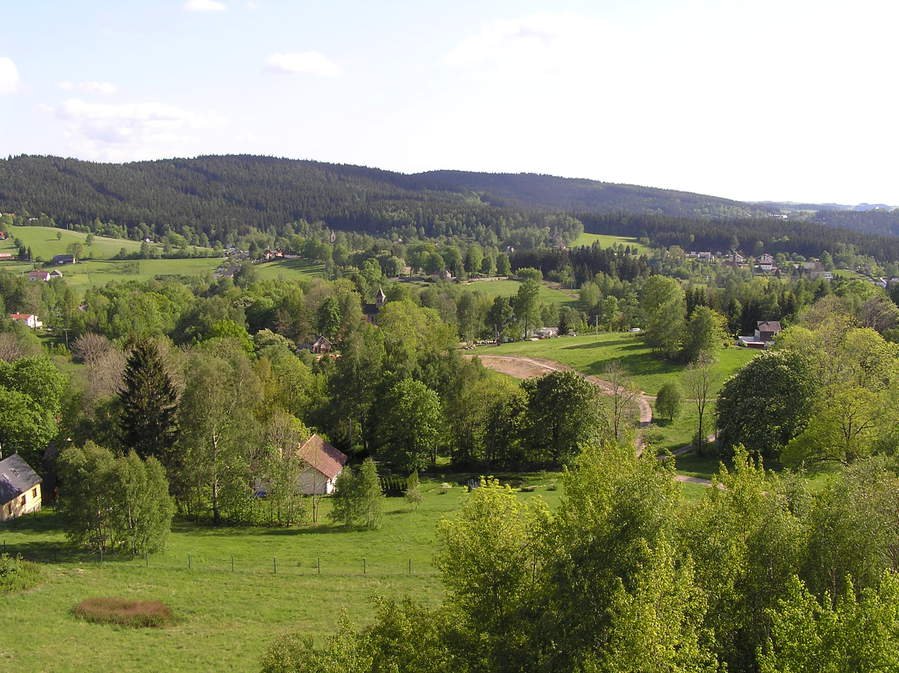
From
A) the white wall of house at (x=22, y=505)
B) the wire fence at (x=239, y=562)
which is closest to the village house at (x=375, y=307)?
the white wall of house at (x=22, y=505)

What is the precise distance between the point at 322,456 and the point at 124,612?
2289cm

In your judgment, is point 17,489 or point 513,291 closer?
point 17,489

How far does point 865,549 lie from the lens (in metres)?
18.0

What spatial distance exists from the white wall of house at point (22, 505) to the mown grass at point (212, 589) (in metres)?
0.87

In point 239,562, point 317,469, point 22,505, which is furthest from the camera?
point 317,469

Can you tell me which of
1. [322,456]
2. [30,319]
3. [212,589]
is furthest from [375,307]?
[212,589]

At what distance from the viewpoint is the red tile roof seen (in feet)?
154

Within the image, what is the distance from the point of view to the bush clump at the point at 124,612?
84.1 feet

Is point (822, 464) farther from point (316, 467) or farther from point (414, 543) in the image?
point (316, 467)

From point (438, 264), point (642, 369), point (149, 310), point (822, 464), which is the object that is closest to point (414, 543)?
point (822, 464)

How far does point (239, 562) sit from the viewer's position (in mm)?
32000

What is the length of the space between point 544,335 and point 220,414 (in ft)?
253

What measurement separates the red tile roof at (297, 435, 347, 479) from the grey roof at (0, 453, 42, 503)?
15.9 meters

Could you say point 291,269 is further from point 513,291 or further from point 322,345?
point 322,345
